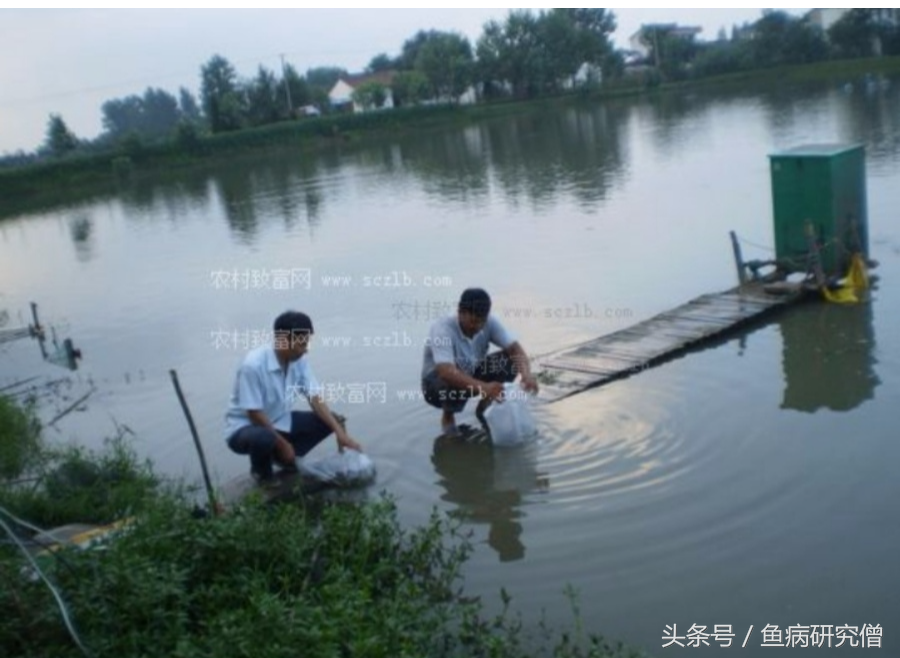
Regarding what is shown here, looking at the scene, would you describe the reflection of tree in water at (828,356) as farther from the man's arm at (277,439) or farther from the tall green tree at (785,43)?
the tall green tree at (785,43)

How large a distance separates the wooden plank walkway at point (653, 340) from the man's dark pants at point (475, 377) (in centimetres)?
72

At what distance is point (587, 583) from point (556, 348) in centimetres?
431

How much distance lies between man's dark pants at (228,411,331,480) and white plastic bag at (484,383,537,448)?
3.50 feet

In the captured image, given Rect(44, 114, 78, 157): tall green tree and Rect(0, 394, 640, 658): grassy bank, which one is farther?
Rect(44, 114, 78, 157): tall green tree

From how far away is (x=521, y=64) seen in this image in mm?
61156

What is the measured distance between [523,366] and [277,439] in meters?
1.69

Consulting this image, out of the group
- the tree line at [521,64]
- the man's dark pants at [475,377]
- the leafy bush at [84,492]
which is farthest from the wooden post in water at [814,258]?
the tree line at [521,64]

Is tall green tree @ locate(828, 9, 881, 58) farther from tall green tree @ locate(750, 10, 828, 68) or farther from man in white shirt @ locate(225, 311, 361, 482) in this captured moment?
man in white shirt @ locate(225, 311, 361, 482)

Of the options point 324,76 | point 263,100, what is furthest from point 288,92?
point 324,76

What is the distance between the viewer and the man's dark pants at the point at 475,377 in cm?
632

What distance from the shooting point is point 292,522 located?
4.31m

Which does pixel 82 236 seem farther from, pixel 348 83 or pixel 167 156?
pixel 348 83

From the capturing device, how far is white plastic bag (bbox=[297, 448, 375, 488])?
546 centimetres

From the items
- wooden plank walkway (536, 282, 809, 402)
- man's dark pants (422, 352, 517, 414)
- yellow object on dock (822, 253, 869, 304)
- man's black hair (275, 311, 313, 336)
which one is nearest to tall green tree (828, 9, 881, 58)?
yellow object on dock (822, 253, 869, 304)
